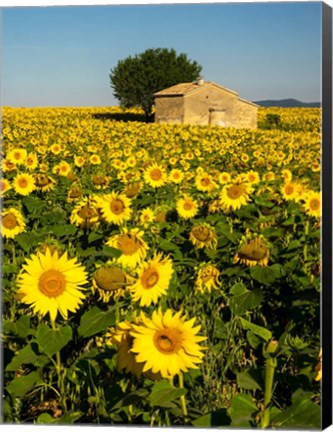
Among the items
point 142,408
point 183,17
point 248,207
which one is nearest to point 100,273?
point 142,408

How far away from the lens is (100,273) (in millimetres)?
2229

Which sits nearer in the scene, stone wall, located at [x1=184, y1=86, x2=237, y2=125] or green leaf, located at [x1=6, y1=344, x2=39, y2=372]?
green leaf, located at [x1=6, y1=344, x2=39, y2=372]

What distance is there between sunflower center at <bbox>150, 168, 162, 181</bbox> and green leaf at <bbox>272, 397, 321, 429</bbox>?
113cm

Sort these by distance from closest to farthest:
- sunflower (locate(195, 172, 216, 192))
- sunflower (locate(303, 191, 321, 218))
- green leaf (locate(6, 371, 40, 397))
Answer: green leaf (locate(6, 371, 40, 397)) → sunflower (locate(303, 191, 321, 218)) → sunflower (locate(195, 172, 216, 192))

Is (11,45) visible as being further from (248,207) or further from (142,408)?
(142,408)

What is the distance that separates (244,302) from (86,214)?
759 mm

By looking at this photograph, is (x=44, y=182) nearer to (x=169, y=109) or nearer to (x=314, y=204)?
(x=169, y=109)

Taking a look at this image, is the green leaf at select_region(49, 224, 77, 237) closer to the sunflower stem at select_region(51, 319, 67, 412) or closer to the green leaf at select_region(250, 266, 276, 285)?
the sunflower stem at select_region(51, 319, 67, 412)

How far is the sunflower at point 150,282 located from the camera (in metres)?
2.15

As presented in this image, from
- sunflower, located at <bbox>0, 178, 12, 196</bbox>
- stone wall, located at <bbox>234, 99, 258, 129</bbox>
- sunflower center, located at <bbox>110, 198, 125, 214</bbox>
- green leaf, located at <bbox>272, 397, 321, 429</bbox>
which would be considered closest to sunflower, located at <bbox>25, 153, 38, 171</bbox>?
sunflower, located at <bbox>0, 178, 12, 196</bbox>

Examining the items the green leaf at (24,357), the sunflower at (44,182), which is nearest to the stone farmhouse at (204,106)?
the sunflower at (44,182)

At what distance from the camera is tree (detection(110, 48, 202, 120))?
2.61 meters

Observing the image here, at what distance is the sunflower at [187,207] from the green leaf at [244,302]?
1.46 feet

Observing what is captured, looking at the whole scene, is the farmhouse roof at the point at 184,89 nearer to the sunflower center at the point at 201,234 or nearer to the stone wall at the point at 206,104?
the stone wall at the point at 206,104
